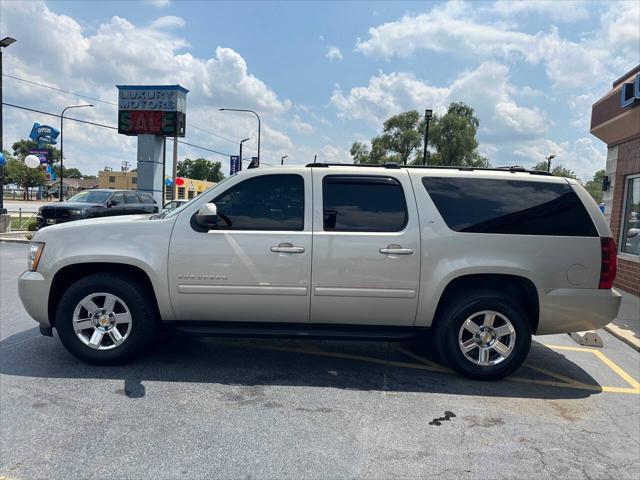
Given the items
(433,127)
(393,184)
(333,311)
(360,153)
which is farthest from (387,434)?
(360,153)

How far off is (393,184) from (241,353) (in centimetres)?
236

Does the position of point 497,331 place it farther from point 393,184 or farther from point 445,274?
point 393,184

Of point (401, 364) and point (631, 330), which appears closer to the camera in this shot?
point (401, 364)

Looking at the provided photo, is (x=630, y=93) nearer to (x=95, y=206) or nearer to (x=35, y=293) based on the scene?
(x=35, y=293)

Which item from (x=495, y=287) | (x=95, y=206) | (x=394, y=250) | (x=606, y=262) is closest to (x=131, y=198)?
(x=95, y=206)

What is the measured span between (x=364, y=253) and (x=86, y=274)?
8.65 feet

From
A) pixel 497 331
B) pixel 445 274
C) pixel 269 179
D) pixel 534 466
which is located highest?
pixel 269 179

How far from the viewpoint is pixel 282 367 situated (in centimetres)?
474

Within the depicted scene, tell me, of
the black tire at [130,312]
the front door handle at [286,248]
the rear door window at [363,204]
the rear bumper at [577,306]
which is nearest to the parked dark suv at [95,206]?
the black tire at [130,312]

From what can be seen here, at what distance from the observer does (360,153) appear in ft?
186

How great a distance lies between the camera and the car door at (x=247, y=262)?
436 centimetres

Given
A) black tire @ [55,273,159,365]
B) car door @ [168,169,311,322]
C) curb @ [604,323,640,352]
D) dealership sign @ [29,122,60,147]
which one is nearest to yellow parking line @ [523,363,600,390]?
curb @ [604,323,640,352]

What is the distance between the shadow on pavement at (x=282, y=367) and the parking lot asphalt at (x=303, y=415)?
2cm

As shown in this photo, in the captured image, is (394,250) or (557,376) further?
(557,376)
